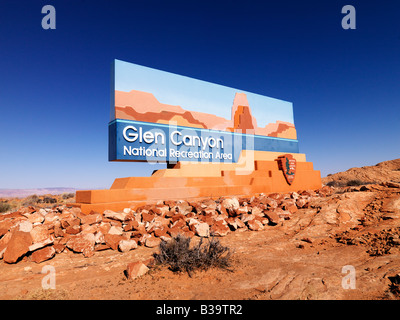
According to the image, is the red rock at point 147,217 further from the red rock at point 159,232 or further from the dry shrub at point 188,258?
the dry shrub at point 188,258

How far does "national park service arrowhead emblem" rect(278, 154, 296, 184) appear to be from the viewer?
13398 mm

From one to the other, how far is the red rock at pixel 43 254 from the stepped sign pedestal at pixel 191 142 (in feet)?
9.42

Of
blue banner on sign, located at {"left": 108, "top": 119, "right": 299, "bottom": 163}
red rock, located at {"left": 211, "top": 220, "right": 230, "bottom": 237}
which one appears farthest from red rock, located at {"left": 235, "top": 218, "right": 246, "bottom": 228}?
blue banner on sign, located at {"left": 108, "top": 119, "right": 299, "bottom": 163}

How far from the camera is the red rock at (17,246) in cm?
431

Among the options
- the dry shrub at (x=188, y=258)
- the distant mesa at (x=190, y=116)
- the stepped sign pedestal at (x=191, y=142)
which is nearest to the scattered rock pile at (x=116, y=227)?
the dry shrub at (x=188, y=258)

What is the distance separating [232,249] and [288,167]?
9.99 meters

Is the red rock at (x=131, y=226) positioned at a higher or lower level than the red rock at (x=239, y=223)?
higher

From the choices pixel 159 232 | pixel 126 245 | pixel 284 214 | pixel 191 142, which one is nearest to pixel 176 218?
pixel 159 232

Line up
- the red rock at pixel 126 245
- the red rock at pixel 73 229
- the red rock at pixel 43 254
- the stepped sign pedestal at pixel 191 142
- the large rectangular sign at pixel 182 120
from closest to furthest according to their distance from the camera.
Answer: the red rock at pixel 43 254
the red rock at pixel 126 245
the red rock at pixel 73 229
the stepped sign pedestal at pixel 191 142
the large rectangular sign at pixel 182 120

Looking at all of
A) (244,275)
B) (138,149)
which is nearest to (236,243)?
(244,275)

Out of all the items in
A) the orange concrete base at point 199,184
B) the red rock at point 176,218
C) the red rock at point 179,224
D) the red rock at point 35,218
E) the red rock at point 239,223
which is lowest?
the red rock at point 239,223

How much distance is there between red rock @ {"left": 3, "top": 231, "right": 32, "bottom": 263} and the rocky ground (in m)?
0.02

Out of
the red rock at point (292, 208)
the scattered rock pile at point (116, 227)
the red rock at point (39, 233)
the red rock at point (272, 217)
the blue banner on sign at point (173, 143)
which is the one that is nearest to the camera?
the scattered rock pile at point (116, 227)
